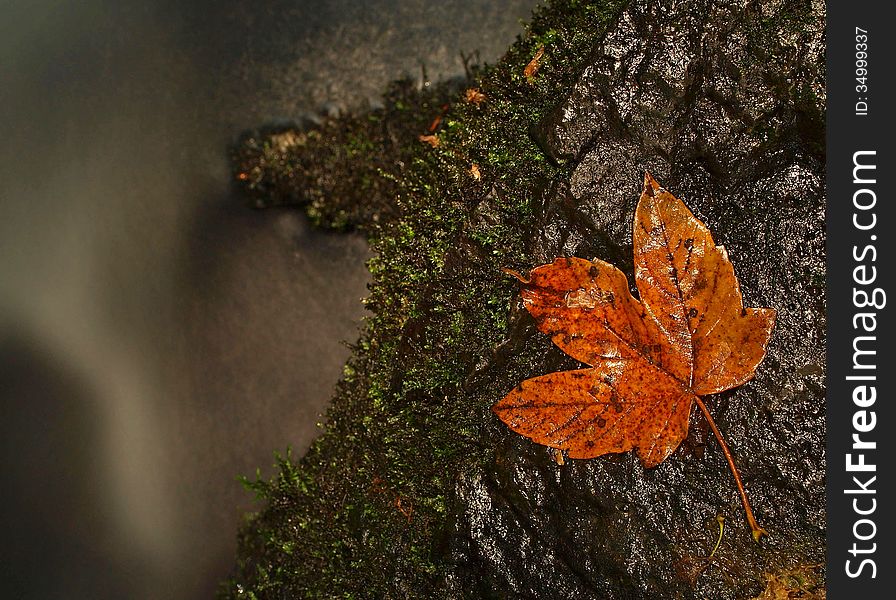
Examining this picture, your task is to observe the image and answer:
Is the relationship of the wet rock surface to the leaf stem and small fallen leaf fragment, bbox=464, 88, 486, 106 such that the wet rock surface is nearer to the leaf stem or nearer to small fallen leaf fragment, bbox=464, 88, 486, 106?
A: the leaf stem

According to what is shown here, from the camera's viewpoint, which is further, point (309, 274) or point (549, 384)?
point (309, 274)

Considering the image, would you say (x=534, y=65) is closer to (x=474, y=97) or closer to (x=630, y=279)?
(x=474, y=97)

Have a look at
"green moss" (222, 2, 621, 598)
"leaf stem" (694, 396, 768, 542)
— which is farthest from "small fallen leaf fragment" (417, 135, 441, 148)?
"leaf stem" (694, 396, 768, 542)

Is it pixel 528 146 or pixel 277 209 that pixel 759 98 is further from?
pixel 277 209

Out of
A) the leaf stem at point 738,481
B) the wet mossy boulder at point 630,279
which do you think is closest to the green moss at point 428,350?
the wet mossy boulder at point 630,279

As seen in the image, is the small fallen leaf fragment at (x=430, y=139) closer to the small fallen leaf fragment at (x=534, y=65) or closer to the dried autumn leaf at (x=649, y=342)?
the small fallen leaf fragment at (x=534, y=65)

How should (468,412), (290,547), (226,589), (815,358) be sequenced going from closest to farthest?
(815,358), (468,412), (290,547), (226,589)

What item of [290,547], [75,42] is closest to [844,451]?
[290,547]

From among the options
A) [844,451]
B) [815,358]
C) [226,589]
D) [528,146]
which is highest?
[528,146]
